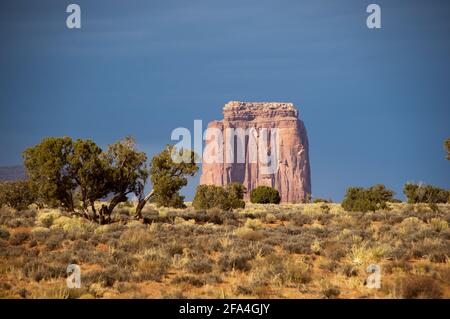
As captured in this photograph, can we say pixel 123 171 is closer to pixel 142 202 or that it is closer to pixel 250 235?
pixel 142 202

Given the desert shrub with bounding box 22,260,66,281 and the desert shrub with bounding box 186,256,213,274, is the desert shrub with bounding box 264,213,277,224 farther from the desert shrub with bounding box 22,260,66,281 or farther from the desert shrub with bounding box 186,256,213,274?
the desert shrub with bounding box 22,260,66,281

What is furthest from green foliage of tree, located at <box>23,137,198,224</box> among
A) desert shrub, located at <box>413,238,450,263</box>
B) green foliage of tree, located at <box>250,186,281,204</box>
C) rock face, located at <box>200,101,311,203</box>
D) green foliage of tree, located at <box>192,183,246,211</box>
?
rock face, located at <box>200,101,311,203</box>

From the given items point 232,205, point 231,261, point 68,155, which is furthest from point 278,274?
point 232,205

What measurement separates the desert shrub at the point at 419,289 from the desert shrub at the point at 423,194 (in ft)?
168

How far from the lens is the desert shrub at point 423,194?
63.3 meters

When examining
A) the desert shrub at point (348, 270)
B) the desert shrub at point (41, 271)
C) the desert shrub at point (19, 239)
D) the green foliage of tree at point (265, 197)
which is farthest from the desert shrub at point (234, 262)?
the green foliage of tree at point (265, 197)

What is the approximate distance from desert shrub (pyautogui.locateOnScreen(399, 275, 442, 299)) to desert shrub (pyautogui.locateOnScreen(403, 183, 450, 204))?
168 ft

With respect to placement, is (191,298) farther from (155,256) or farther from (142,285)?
(155,256)

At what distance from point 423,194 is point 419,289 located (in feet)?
174

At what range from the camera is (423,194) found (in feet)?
210

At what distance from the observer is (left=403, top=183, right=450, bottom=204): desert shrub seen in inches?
2494

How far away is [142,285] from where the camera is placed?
15.9 meters

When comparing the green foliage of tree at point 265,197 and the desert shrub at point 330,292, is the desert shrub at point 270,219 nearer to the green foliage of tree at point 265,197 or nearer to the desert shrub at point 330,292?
the desert shrub at point 330,292
